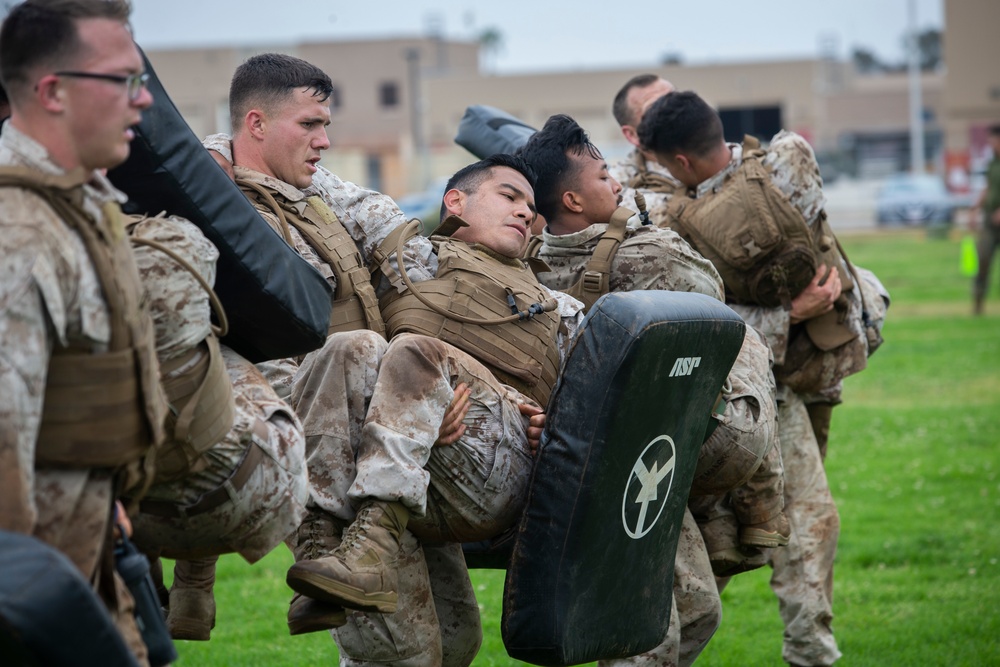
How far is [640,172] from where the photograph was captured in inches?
235

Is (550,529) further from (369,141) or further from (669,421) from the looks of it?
(369,141)

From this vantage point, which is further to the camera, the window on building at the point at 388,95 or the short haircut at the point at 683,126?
the window on building at the point at 388,95

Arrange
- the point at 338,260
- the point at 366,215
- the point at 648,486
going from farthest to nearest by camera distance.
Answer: the point at 366,215, the point at 338,260, the point at 648,486

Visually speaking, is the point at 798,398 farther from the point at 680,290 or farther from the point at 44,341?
the point at 44,341

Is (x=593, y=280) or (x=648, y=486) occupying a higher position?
(x=593, y=280)

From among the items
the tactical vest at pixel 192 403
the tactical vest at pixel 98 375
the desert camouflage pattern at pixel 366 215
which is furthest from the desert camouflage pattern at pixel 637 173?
the tactical vest at pixel 98 375

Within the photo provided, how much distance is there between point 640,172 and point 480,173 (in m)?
1.67

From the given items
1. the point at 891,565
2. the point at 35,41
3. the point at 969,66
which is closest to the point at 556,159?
the point at 35,41

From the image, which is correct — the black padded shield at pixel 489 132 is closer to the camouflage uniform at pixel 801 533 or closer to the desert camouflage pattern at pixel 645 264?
the camouflage uniform at pixel 801 533

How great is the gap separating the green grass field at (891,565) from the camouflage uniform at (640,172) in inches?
87.0

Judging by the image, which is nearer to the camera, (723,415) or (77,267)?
(77,267)

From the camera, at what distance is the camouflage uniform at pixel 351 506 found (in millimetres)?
3646

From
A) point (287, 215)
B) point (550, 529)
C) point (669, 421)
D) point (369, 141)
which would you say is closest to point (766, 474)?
point (669, 421)

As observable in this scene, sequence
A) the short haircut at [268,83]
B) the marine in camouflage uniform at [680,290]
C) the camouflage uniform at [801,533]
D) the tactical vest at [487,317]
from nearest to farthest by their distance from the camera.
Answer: the tactical vest at [487,317] → the short haircut at [268,83] → the marine in camouflage uniform at [680,290] → the camouflage uniform at [801,533]
